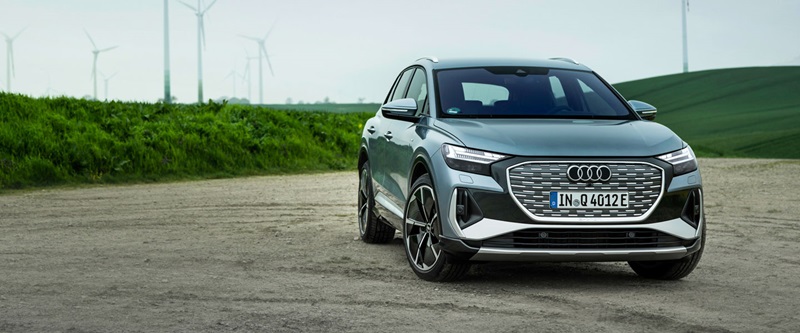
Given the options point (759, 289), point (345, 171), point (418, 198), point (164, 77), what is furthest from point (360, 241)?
point (164, 77)

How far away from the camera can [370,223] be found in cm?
1095

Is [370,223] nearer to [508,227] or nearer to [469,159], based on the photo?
[469,159]

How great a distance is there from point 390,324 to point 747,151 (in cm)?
3496

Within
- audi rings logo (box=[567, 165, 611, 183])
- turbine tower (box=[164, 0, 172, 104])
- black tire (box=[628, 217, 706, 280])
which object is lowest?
black tire (box=[628, 217, 706, 280])

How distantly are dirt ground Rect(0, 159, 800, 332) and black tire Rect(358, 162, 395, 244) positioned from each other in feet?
0.64

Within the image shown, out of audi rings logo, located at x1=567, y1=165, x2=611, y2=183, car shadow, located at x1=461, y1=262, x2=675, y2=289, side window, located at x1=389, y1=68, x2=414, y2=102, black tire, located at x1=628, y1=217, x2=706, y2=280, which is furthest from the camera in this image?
side window, located at x1=389, y1=68, x2=414, y2=102

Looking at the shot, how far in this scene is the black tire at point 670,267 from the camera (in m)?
8.22

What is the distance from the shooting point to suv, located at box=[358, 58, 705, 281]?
7.61 metres

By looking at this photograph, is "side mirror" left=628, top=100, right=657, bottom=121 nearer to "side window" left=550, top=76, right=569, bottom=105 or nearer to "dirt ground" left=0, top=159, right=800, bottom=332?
"side window" left=550, top=76, right=569, bottom=105

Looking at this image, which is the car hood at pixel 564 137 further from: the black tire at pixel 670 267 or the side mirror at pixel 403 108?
the black tire at pixel 670 267

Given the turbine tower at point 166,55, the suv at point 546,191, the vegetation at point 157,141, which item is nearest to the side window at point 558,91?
the suv at point 546,191

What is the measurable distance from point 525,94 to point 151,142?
52.0 feet

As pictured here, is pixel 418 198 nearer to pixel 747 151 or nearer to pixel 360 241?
pixel 360 241

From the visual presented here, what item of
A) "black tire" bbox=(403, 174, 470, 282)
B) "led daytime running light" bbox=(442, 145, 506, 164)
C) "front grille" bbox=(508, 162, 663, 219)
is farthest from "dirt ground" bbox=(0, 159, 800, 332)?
"led daytime running light" bbox=(442, 145, 506, 164)
